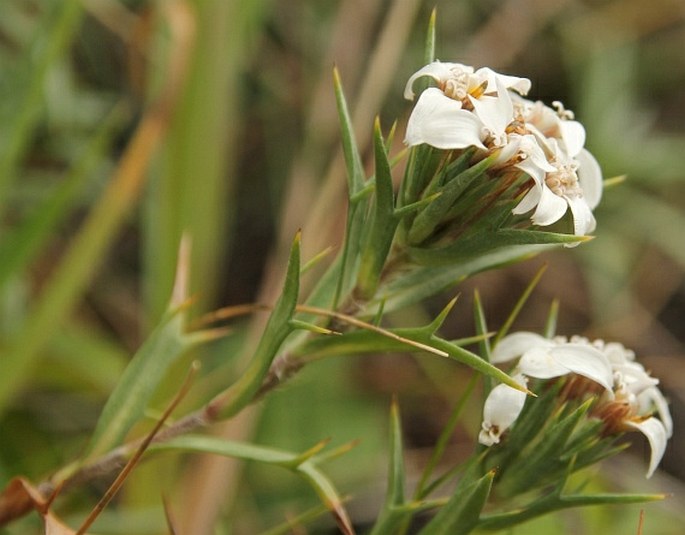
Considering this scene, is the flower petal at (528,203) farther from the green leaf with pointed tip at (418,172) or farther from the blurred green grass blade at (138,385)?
the blurred green grass blade at (138,385)

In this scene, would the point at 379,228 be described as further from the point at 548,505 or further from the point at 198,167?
the point at 198,167

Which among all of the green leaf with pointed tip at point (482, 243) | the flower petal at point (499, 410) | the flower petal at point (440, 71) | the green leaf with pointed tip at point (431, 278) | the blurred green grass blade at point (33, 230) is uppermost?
the flower petal at point (440, 71)

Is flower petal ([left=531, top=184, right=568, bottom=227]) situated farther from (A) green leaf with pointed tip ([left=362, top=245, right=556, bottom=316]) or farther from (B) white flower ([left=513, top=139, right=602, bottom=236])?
(A) green leaf with pointed tip ([left=362, top=245, right=556, bottom=316])

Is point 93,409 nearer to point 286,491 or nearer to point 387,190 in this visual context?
point 286,491

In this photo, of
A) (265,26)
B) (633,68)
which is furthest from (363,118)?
(633,68)

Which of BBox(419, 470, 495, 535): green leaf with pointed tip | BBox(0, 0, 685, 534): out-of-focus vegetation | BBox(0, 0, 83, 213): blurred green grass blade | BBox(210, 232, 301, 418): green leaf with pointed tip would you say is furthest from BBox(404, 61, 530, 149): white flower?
BBox(0, 0, 83, 213): blurred green grass blade

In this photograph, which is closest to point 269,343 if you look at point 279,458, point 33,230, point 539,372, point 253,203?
point 279,458

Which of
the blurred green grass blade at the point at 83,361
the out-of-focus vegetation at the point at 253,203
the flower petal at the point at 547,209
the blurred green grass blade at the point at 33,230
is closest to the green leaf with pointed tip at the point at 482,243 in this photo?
the flower petal at the point at 547,209
